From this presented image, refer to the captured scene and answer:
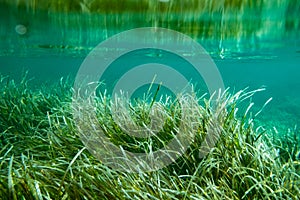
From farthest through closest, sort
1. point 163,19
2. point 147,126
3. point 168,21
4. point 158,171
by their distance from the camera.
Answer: point 168,21, point 163,19, point 147,126, point 158,171

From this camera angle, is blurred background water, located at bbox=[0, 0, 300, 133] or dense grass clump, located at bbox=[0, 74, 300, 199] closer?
dense grass clump, located at bbox=[0, 74, 300, 199]

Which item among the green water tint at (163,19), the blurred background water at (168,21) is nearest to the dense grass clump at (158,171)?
the blurred background water at (168,21)

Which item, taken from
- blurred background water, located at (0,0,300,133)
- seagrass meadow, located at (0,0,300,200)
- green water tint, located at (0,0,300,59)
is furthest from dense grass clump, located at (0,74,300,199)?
green water tint, located at (0,0,300,59)

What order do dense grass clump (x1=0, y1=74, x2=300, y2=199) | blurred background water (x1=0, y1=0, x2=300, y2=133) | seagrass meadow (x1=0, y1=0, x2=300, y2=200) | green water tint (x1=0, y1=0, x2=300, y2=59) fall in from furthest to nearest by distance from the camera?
Result: 1. green water tint (x1=0, y1=0, x2=300, y2=59)
2. blurred background water (x1=0, y1=0, x2=300, y2=133)
3. seagrass meadow (x1=0, y1=0, x2=300, y2=200)
4. dense grass clump (x1=0, y1=74, x2=300, y2=199)

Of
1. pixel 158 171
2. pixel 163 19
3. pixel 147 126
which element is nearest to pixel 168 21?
pixel 163 19

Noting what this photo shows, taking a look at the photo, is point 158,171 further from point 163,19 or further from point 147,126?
point 163,19

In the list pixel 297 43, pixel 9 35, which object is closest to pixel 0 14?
pixel 9 35

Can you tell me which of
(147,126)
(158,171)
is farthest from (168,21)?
(158,171)

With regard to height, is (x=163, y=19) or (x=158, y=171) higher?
(x=163, y=19)

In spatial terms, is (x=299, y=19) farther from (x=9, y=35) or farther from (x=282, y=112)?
(x=9, y=35)

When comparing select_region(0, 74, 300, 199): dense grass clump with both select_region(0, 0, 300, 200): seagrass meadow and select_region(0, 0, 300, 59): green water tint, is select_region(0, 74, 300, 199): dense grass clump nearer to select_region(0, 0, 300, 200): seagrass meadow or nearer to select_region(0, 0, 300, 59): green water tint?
select_region(0, 0, 300, 200): seagrass meadow

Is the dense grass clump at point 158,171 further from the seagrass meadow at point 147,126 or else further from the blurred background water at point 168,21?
the blurred background water at point 168,21

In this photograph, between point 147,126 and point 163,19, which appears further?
point 163,19

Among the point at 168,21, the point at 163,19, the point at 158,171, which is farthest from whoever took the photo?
the point at 168,21
